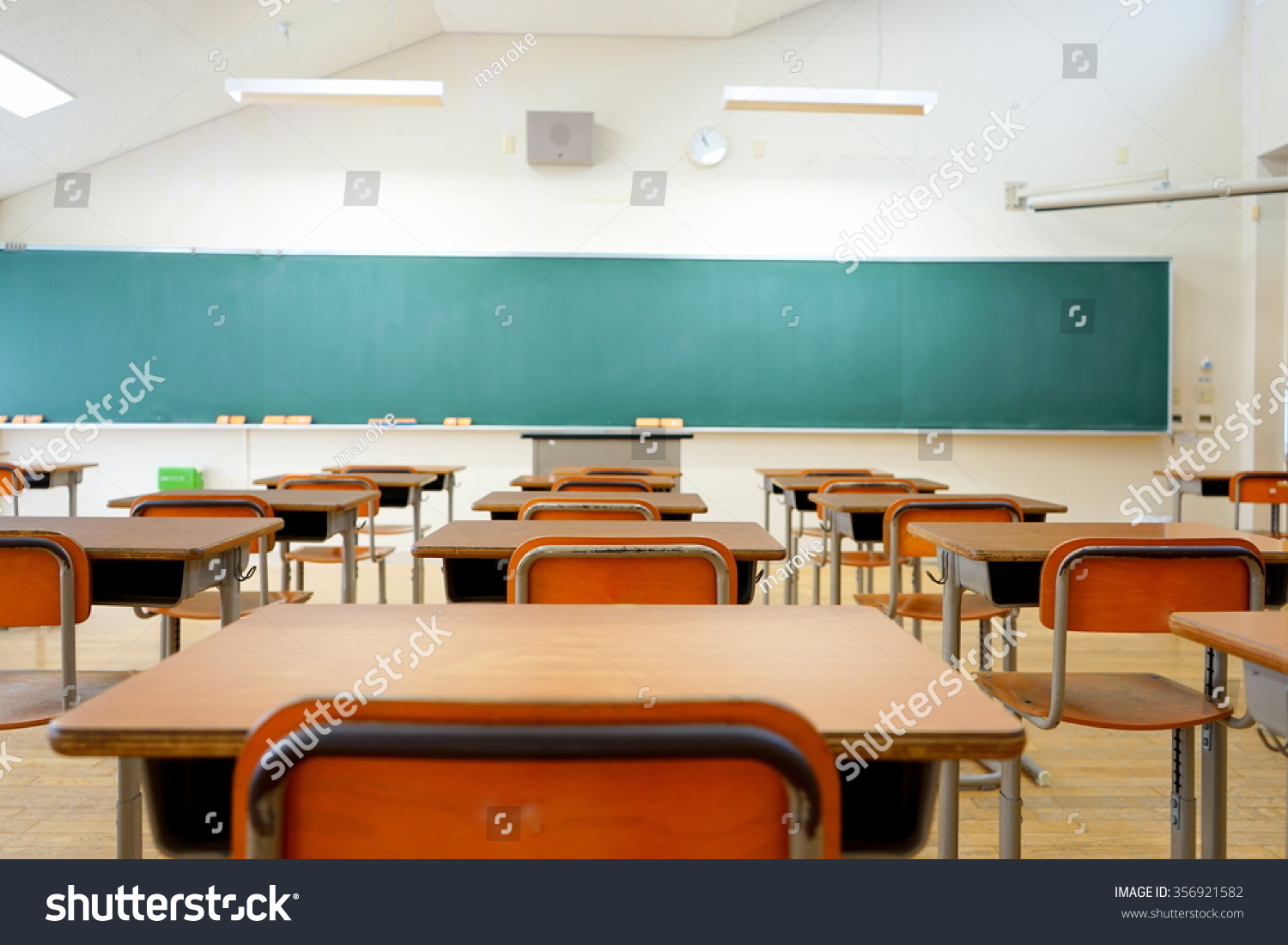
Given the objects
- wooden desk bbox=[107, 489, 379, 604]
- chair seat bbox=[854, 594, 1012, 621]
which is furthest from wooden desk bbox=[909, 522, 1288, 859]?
wooden desk bbox=[107, 489, 379, 604]

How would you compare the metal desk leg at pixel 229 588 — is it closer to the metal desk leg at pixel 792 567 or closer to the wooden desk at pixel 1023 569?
the wooden desk at pixel 1023 569

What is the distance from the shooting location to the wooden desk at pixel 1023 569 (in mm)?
1689

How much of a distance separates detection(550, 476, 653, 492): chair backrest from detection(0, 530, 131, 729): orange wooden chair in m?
1.88

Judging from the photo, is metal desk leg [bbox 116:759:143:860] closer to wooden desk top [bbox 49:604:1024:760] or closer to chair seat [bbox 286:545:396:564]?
wooden desk top [bbox 49:604:1024:760]

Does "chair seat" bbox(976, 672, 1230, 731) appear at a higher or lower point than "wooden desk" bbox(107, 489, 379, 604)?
lower

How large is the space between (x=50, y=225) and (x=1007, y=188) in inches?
271

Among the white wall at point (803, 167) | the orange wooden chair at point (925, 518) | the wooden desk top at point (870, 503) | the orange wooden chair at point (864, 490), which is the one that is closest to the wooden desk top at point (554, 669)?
the orange wooden chair at point (925, 518)

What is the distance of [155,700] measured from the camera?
880mm

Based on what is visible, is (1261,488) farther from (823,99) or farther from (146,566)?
(146,566)

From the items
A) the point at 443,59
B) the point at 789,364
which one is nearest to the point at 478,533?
the point at 789,364

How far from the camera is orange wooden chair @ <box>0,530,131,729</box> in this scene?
175 centimetres

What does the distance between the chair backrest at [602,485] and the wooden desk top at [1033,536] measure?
1367 millimetres

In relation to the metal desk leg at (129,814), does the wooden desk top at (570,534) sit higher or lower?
higher
